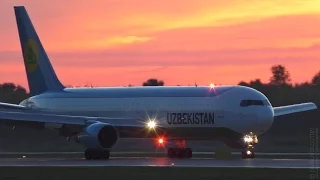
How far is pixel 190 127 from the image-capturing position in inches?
2432

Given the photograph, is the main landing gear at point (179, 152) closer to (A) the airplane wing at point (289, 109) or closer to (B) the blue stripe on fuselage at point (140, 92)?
(B) the blue stripe on fuselage at point (140, 92)

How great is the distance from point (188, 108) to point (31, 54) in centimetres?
1532

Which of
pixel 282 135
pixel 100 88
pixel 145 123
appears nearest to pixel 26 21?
pixel 100 88

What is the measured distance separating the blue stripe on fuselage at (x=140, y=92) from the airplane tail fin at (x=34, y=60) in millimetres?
1356

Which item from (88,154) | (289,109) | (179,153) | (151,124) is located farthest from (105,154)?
(289,109)

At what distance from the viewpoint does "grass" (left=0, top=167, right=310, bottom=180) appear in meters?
41.3

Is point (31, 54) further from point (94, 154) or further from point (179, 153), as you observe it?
point (179, 153)

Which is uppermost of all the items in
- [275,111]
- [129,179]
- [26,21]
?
[26,21]

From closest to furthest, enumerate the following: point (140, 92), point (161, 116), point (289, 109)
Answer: point (161, 116) < point (140, 92) < point (289, 109)

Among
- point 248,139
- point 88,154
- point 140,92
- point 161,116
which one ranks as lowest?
point 88,154

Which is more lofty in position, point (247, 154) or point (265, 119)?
point (265, 119)

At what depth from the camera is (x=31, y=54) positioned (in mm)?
72312

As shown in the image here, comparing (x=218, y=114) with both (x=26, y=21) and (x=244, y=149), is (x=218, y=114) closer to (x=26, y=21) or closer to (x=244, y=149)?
(x=244, y=149)

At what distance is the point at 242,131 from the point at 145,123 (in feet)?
21.9
